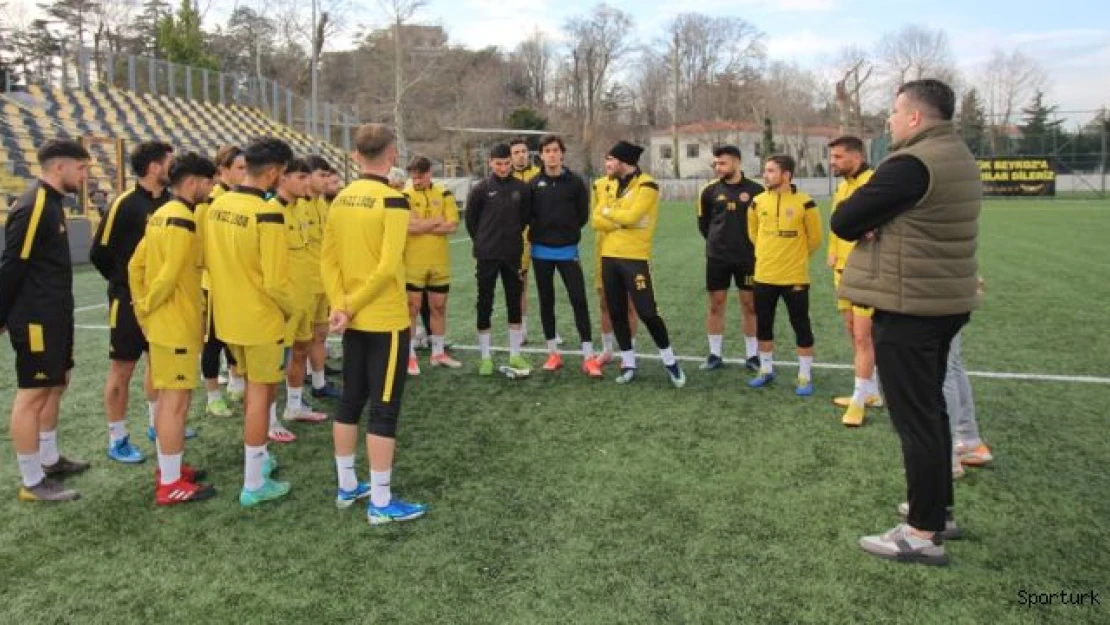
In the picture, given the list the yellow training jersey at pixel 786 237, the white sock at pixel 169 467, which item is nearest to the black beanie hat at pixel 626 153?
the yellow training jersey at pixel 786 237

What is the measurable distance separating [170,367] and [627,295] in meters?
3.82

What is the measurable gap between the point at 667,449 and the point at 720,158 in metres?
3.12

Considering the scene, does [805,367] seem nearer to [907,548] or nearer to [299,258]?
[907,548]

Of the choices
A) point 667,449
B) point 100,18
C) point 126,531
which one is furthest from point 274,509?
point 100,18

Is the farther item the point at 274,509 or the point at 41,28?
the point at 41,28

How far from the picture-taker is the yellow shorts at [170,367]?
4.33 m

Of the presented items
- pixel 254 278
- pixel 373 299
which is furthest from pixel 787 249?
pixel 254 278

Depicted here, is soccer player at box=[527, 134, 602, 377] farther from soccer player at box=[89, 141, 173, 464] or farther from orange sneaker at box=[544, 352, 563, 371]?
soccer player at box=[89, 141, 173, 464]

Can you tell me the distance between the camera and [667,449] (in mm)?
5156

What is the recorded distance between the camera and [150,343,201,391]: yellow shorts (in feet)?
14.2

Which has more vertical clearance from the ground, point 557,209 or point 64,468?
point 557,209

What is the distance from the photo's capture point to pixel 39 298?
4398 mm

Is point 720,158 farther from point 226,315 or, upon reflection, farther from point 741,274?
point 226,315

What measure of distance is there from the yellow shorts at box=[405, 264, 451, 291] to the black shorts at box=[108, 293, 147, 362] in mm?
2759
